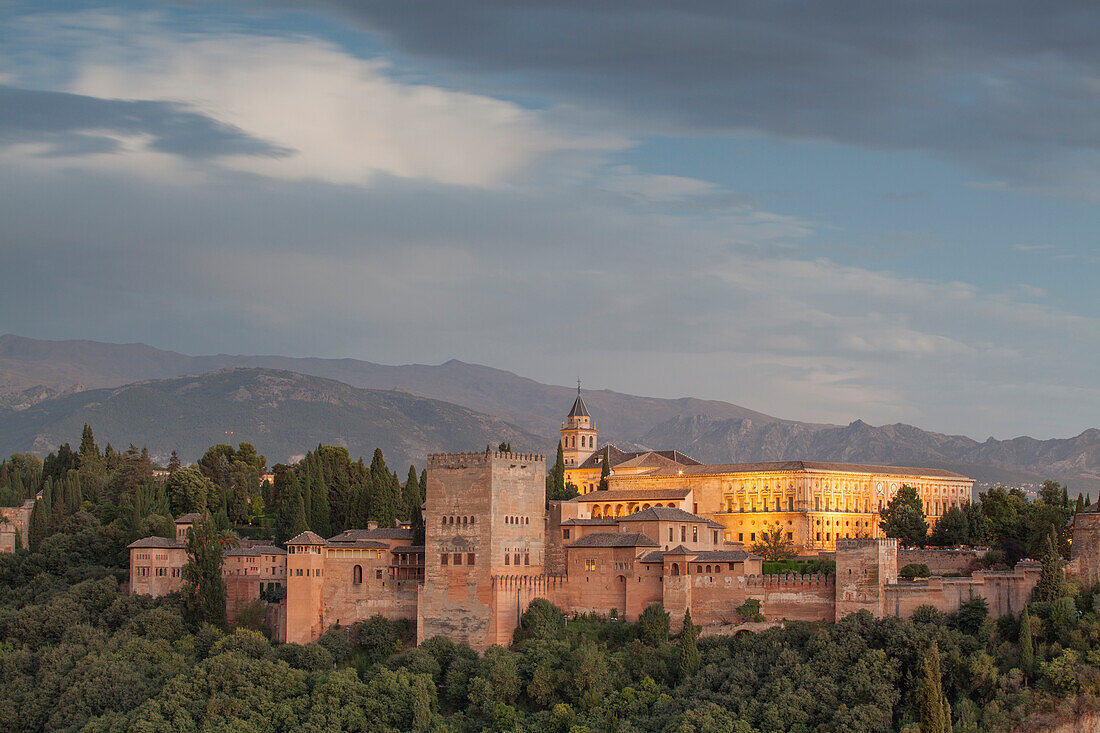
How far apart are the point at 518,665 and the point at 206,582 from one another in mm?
16503

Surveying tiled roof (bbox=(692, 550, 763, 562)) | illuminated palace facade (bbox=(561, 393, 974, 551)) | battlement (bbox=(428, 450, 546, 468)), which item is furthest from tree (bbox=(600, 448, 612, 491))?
tiled roof (bbox=(692, 550, 763, 562))

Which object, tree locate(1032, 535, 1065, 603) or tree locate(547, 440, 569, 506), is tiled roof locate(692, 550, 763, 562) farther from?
tree locate(547, 440, 569, 506)

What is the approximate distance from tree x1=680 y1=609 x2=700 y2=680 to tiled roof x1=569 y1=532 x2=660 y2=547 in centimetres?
597

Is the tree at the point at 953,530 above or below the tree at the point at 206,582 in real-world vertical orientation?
above

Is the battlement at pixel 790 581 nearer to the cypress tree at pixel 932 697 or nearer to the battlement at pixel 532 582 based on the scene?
the cypress tree at pixel 932 697

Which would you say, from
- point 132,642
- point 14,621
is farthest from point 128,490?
point 132,642

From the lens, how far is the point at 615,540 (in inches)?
2327

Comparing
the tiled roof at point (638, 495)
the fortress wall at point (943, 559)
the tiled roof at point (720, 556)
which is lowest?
the fortress wall at point (943, 559)

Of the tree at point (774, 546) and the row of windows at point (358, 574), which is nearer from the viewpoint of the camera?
the row of windows at point (358, 574)

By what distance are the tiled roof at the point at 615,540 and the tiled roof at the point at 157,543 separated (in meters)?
20.7

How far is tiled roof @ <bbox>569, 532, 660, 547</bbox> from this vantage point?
58.6 m

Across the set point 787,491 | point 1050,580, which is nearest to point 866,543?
point 1050,580

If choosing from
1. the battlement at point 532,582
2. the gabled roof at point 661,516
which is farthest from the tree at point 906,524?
the battlement at point 532,582

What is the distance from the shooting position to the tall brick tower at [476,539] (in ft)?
192
